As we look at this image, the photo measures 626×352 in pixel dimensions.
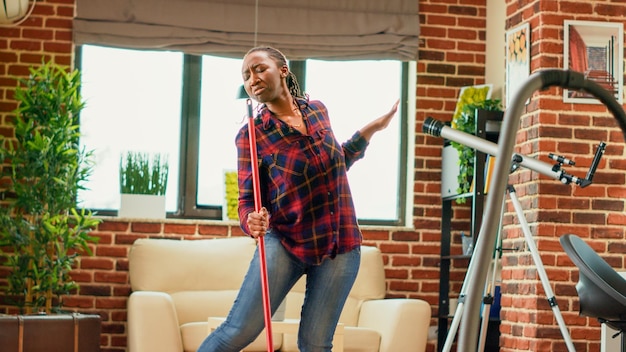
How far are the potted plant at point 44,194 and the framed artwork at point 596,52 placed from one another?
2.59 meters

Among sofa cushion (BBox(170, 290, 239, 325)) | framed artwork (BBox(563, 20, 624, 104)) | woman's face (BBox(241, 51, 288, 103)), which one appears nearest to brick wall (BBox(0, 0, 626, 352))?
framed artwork (BBox(563, 20, 624, 104))

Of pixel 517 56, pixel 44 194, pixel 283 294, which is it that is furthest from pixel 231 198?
pixel 283 294

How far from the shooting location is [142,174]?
532 centimetres

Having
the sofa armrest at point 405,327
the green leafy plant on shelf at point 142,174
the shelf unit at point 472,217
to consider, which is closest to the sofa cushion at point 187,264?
the green leafy plant on shelf at point 142,174

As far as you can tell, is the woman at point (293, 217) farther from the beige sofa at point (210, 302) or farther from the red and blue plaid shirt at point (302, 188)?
the beige sofa at point (210, 302)

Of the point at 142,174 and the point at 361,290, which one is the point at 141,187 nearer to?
the point at 142,174

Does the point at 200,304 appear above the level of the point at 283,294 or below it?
below

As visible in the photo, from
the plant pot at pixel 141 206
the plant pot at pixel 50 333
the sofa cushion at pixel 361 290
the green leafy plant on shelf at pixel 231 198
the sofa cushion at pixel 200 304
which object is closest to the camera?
the plant pot at pixel 50 333

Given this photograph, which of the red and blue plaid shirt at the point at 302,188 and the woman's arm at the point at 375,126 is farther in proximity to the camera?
the woman's arm at the point at 375,126

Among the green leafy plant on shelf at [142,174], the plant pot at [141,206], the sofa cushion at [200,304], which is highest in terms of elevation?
the green leafy plant on shelf at [142,174]

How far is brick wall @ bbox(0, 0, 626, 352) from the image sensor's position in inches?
180

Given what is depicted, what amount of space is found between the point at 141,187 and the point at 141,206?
112mm

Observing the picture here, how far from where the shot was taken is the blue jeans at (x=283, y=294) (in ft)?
8.48

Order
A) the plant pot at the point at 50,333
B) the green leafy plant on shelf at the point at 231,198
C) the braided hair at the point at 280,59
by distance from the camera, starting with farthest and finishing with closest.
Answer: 1. the green leafy plant on shelf at the point at 231,198
2. the plant pot at the point at 50,333
3. the braided hair at the point at 280,59
